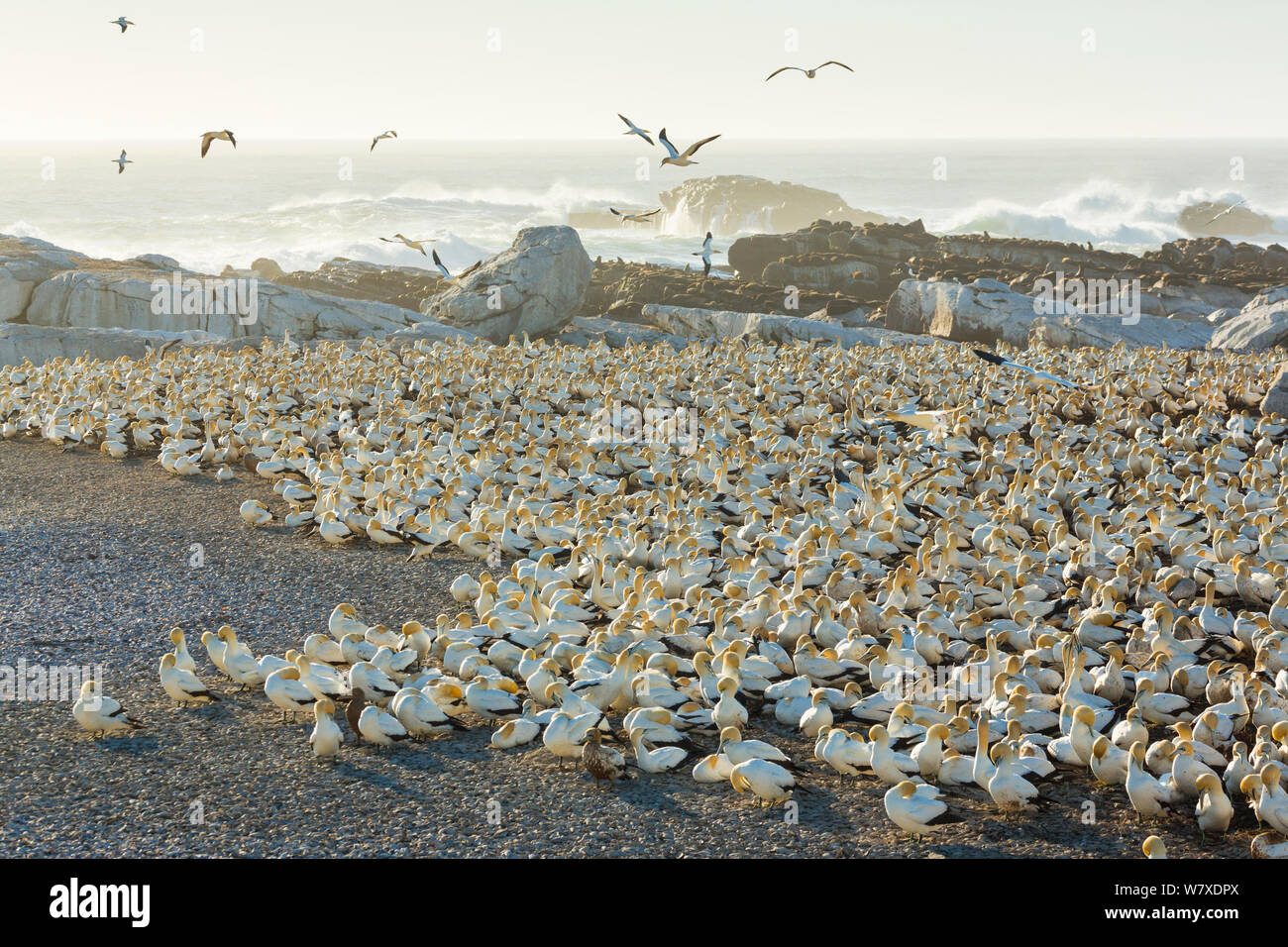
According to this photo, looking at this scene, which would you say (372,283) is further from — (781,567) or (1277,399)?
(781,567)

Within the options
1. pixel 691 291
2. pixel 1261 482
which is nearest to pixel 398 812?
pixel 1261 482

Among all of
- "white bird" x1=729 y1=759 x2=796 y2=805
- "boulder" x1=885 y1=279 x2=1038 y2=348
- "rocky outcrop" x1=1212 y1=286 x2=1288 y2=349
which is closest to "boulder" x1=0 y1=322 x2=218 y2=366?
"boulder" x1=885 y1=279 x2=1038 y2=348

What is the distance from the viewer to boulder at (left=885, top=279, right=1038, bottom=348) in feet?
93.7

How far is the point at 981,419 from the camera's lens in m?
17.2

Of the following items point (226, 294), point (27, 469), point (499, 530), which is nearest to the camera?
point (499, 530)

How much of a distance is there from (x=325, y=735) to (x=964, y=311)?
24786mm

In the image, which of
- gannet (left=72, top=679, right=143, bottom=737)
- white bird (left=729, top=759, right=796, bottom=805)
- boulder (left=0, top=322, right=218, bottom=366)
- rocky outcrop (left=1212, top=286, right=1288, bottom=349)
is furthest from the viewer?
rocky outcrop (left=1212, top=286, right=1288, bottom=349)

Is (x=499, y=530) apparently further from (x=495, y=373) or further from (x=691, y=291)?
(x=691, y=291)

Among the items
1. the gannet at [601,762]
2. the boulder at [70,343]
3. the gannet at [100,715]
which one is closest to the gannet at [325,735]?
the gannet at [100,715]

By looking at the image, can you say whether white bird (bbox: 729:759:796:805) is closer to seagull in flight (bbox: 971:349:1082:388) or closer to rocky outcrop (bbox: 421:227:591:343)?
seagull in flight (bbox: 971:349:1082:388)

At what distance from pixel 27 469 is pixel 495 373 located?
7.78m

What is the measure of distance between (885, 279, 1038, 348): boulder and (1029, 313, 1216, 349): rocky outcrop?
0.77 metres

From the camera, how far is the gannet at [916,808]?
6516mm

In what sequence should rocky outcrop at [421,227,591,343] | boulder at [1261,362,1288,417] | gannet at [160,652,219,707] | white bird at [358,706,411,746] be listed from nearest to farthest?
1. white bird at [358,706,411,746]
2. gannet at [160,652,219,707]
3. boulder at [1261,362,1288,417]
4. rocky outcrop at [421,227,591,343]
